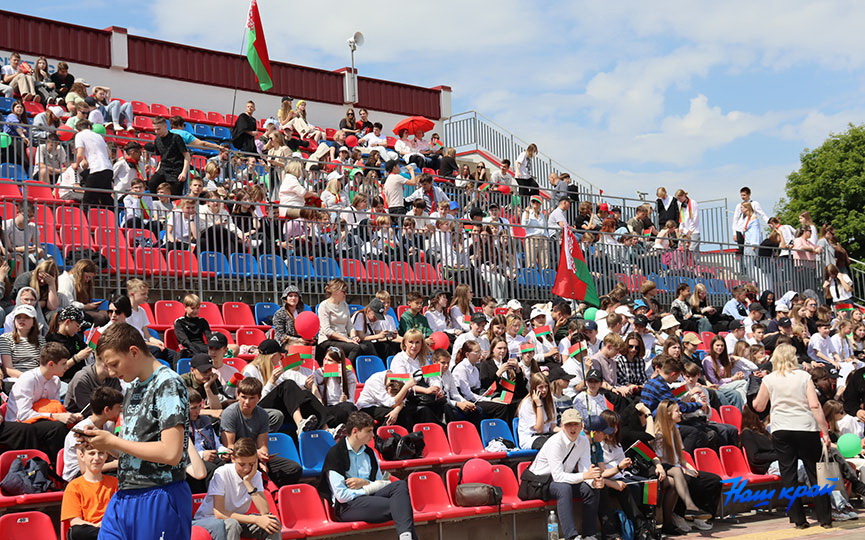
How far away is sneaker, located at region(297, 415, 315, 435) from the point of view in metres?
10.4

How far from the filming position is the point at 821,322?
669 inches

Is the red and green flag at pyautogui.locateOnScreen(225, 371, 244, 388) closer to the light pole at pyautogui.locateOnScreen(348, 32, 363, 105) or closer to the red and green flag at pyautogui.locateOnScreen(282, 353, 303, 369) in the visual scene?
the red and green flag at pyautogui.locateOnScreen(282, 353, 303, 369)

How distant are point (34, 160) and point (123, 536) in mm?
11732

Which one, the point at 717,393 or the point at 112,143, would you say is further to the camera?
the point at 112,143

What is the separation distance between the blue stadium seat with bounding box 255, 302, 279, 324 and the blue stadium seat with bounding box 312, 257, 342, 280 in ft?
3.88

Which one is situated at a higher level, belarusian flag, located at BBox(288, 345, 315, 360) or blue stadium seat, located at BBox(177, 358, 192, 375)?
belarusian flag, located at BBox(288, 345, 315, 360)

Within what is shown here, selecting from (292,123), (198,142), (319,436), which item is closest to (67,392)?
(319,436)

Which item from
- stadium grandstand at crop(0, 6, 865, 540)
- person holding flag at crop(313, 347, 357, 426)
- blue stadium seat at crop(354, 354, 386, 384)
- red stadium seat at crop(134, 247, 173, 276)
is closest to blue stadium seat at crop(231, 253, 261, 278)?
stadium grandstand at crop(0, 6, 865, 540)

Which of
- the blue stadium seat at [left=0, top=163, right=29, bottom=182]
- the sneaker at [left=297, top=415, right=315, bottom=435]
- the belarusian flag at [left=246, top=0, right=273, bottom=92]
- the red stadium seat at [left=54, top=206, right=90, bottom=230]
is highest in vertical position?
the belarusian flag at [left=246, top=0, right=273, bottom=92]

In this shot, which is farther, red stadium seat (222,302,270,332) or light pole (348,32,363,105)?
light pole (348,32,363,105)

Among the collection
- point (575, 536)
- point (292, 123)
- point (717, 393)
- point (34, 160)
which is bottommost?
point (575, 536)

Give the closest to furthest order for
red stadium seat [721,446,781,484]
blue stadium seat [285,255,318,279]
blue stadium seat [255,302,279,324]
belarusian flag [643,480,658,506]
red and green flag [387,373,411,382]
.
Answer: belarusian flag [643,480,658,506] → red and green flag [387,373,411,382] → red stadium seat [721,446,781,484] → blue stadium seat [255,302,279,324] → blue stadium seat [285,255,318,279]

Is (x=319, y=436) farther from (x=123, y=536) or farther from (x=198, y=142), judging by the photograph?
(x=198, y=142)

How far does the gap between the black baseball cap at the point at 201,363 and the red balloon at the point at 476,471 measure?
2606mm
